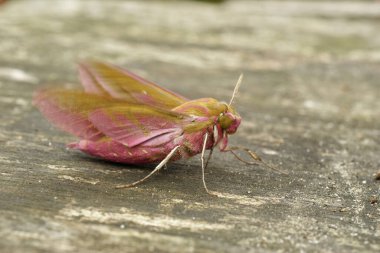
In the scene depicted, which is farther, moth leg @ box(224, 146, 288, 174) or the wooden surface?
moth leg @ box(224, 146, 288, 174)

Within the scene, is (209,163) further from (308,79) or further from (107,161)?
(308,79)

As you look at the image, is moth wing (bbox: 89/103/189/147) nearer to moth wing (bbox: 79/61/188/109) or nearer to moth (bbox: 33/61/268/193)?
moth (bbox: 33/61/268/193)

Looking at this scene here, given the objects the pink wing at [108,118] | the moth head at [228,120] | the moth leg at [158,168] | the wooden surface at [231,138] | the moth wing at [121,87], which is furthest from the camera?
the moth wing at [121,87]

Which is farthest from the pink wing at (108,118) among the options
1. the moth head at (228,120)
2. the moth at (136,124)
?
the moth head at (228,120)

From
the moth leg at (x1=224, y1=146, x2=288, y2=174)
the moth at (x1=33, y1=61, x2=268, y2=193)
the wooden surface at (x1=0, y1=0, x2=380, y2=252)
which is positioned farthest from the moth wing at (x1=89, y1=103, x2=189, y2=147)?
the moth leg at (x1=224, y1=146, x2=288, y2=174)

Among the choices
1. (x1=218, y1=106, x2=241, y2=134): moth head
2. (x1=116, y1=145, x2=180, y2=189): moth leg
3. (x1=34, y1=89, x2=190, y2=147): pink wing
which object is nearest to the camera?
(x1=116, y1=145, x2=180, y2=189): moth leg

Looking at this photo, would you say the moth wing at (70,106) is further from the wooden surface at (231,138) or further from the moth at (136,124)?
the wooden surface at (231,138)
